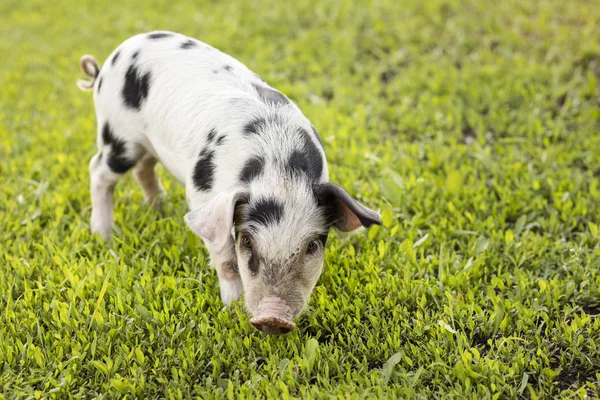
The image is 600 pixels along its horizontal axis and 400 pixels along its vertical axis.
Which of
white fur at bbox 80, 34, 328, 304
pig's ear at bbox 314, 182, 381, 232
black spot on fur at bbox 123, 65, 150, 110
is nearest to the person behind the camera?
pig's ear at bbox 314, 182, 381, 232

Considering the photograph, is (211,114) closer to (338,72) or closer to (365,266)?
(365,266)

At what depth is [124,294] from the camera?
3381mm

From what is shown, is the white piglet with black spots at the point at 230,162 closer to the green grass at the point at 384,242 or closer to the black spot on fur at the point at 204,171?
the black spot on fur at the point at 204,171

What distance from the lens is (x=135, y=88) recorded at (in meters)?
3.79

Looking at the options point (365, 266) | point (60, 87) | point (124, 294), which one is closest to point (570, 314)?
point (365, 266)

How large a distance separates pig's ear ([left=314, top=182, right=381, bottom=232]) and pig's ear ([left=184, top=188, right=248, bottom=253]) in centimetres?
37

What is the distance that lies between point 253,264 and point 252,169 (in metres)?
0.46

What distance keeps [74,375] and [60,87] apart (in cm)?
483

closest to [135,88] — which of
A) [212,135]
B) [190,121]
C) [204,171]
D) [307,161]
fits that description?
[190,121]

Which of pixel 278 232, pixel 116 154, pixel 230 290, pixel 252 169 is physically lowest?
pixel 230 290

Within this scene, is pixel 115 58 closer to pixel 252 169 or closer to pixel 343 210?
pixel 252 169

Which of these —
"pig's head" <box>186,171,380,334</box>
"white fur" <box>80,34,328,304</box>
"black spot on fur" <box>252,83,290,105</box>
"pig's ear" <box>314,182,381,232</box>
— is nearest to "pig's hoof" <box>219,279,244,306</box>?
"white fur" <box>80,34,328,304</box>

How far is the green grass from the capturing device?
2.90m

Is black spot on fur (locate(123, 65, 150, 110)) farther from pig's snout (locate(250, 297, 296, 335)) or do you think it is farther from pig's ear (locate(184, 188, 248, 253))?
pig's snout (locate(250, 297, 296, 335))
